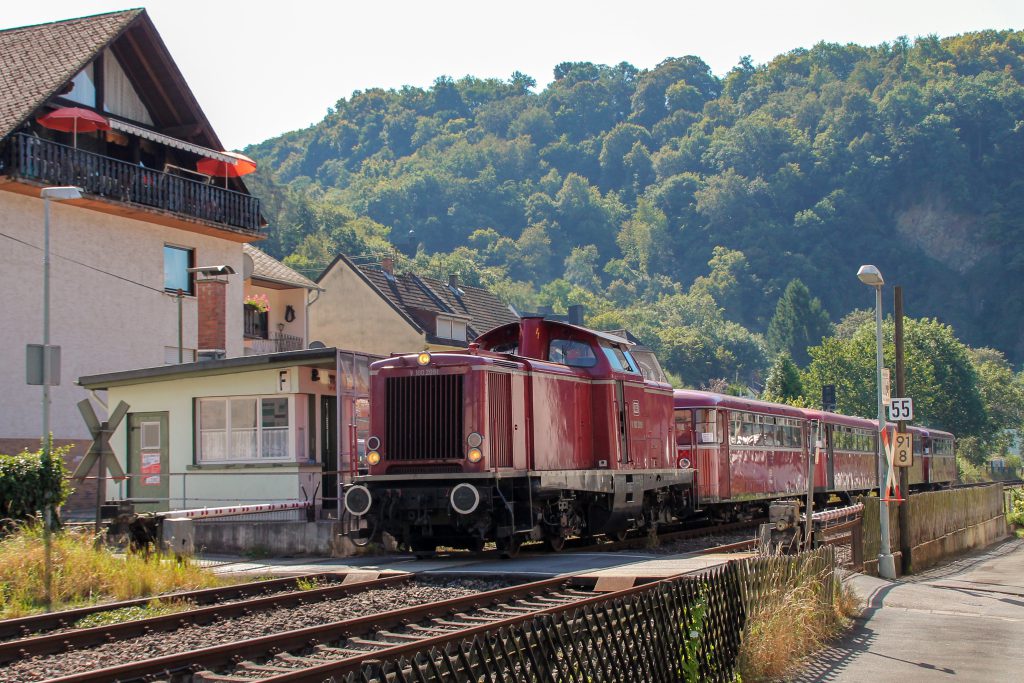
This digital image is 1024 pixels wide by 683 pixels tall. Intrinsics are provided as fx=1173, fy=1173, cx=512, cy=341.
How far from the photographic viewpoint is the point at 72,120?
3055 cm

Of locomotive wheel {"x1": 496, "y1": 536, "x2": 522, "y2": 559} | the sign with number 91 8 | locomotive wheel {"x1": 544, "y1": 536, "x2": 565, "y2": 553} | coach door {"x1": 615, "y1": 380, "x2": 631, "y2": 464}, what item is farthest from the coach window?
locomotive wheel {"x1": 496, "y1": 536, "x2": 522, "y2": 559}

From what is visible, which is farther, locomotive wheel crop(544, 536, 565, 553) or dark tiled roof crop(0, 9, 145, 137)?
dark tiled roof crop(0, 9, 145, 137)

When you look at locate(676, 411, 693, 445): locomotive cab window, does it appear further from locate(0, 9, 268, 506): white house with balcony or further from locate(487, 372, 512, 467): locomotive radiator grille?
locate(0, 9, 268, 506): white house with balcony

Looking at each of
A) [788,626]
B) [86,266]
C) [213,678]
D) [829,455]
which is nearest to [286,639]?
[213,678]

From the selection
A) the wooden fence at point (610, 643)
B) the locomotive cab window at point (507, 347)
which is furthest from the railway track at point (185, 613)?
the locomotive cab window at point (507, 347)

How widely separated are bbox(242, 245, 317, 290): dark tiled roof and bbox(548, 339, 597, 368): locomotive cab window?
2577 cm

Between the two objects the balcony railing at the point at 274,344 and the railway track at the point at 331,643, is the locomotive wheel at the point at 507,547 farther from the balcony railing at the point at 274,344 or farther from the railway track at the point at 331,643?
the balcony railing at the point at 274,344

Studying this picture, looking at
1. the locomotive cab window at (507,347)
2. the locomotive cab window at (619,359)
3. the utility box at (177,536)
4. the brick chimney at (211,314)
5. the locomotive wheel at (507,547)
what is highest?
the brick chimney at (211,314)

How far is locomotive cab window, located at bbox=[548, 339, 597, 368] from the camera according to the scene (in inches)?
753

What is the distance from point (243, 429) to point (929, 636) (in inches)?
564

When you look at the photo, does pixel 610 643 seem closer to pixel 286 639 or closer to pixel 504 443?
pixel 286 639

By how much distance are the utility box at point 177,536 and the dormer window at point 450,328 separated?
41314 mm

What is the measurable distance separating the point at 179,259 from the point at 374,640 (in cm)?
2779

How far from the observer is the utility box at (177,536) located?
16.4 m
